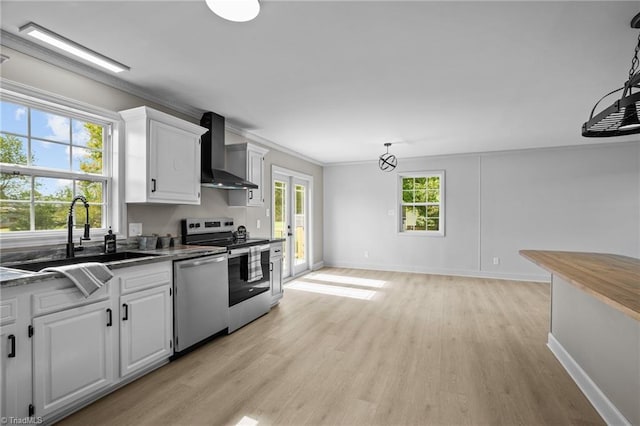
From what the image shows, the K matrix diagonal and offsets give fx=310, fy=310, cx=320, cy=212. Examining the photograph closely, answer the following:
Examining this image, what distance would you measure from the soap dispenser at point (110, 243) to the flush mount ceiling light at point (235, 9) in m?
2.00

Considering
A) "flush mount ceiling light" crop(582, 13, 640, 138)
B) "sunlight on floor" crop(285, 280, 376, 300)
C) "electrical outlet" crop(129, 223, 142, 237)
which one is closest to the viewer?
"flush mount ceiling light" crop(582, 13, 640, 138)

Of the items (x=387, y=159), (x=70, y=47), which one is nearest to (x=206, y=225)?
(x=70, y=47)

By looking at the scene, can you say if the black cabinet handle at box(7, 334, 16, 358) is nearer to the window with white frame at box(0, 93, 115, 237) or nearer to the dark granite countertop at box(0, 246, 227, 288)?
the dark granite countertop at box(0, 246, 227, 288)

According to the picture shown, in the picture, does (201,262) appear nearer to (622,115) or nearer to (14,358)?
(14,358)

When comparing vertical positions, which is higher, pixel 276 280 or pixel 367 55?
pixel 367 55

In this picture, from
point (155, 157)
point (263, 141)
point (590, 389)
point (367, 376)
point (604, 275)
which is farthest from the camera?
point (263, 141)

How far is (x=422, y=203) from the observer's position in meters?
6.62

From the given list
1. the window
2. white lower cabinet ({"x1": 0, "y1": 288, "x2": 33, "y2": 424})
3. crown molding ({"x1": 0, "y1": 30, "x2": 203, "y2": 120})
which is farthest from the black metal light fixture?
white lower cabinet ({"x1": 0, "y1": 288, "x2": 33, "y2": 424})

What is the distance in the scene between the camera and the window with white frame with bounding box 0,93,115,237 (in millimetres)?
2195

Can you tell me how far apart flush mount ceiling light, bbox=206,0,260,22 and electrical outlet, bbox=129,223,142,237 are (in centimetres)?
204

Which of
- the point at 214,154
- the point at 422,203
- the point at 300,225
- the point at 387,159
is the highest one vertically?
the point at 387,159

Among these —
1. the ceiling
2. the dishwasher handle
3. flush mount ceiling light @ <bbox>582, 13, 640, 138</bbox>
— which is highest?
the ceiling

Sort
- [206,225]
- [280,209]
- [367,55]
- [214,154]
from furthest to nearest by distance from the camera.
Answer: [280,209] < [206,225] < [214,154] < [367,55]

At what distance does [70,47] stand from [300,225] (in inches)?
187
